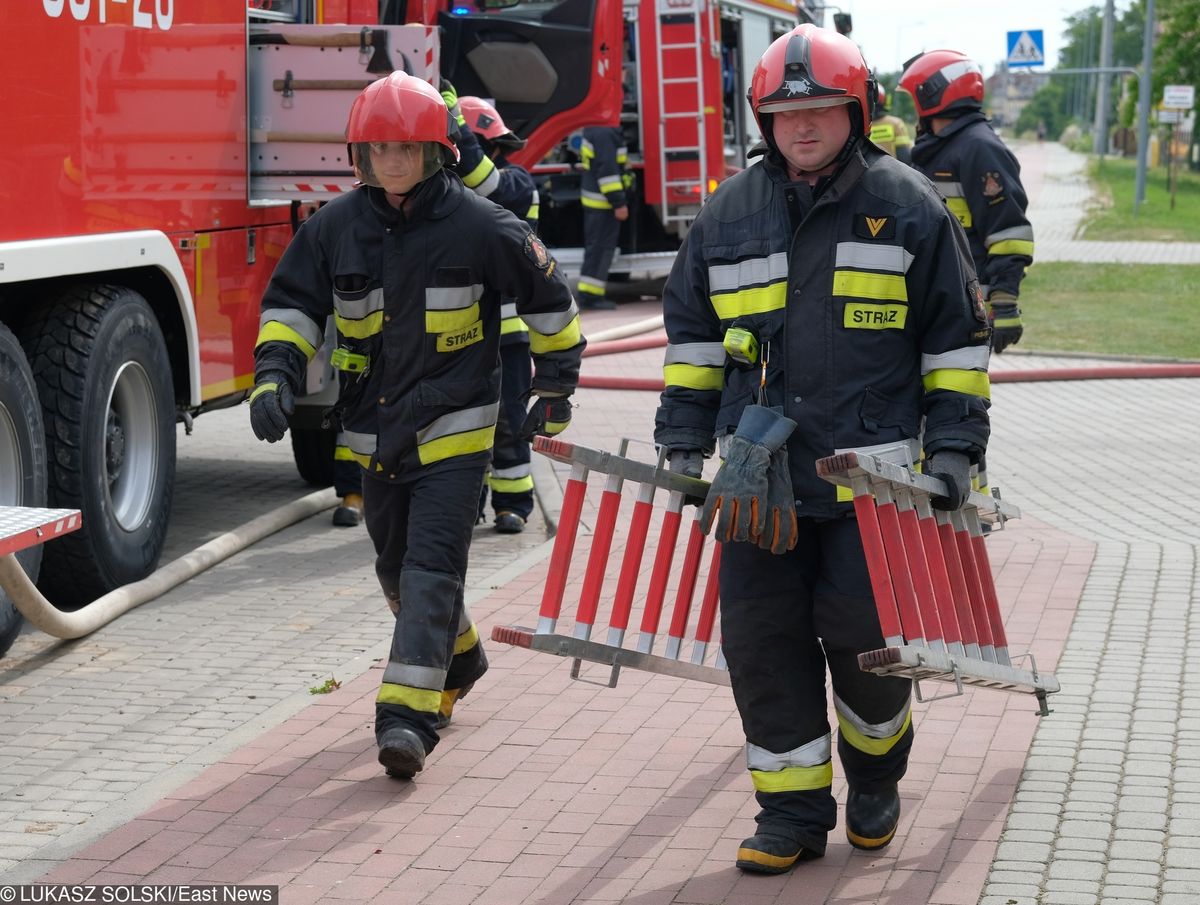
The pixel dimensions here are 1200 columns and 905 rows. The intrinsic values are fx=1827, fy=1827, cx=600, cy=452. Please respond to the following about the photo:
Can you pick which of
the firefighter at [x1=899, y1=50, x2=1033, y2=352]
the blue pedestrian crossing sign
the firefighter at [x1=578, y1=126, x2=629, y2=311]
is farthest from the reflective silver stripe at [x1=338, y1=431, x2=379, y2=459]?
the blue pedestrian crossing sign

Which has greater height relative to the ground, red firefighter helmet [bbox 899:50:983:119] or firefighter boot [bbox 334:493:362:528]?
red firefighter helmet [bbox 899:50:983:119]

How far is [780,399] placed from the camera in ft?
13.7

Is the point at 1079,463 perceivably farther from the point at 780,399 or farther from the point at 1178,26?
the point at 1178,26

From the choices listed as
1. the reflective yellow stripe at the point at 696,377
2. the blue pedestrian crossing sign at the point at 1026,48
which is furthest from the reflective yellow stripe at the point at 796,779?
the blue pedestrian crossing sign at the point at 1026,48

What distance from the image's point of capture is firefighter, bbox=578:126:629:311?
51.6 ft

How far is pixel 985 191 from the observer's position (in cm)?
707

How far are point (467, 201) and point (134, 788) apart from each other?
1.81m

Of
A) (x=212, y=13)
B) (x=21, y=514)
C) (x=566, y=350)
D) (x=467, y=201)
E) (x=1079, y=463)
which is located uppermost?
(x=212, y=13)

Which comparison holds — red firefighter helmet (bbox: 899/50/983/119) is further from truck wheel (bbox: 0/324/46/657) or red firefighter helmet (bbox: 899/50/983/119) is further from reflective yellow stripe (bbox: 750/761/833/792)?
reflective yellow stripe (bbox: 750/761/833/792)

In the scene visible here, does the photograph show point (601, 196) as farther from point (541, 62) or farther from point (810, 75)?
point (810, 75)

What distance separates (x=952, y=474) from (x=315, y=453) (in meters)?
5.34

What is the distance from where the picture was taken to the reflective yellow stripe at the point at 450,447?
5.02 meters

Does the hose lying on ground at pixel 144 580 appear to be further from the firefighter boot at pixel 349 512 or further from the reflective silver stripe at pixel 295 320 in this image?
the reflective silver stripe at pixel 295 320

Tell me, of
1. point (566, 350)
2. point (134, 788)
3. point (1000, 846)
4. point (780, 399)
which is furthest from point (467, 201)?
point (1000, 846)
